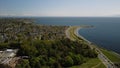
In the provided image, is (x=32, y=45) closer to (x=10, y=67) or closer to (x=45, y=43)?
(x=45, y=43)

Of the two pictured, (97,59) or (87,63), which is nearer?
(87,63)

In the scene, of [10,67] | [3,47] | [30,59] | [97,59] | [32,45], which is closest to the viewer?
[10,67]

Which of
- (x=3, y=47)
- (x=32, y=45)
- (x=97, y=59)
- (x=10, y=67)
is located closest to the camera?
(x=10, y=67)

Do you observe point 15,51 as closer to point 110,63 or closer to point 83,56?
point 83,56

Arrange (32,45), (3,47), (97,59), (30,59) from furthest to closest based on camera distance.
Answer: (3,47) → (32,45) → (97,59) → (30,59)

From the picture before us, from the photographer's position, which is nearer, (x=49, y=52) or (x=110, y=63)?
(x=110, y=63)

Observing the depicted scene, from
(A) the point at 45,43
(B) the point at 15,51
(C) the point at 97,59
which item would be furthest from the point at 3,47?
(C) the point at 97,59

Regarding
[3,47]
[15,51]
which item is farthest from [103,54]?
[3,47]

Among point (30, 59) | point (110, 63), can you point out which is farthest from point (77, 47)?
point (30, 59)

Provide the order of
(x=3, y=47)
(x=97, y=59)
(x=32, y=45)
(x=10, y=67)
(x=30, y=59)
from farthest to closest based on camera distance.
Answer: (x=3, y=47) < (x=32, y=45) < (x=97, y=59) < (x=30, y=59) < (x=10, y=67)
